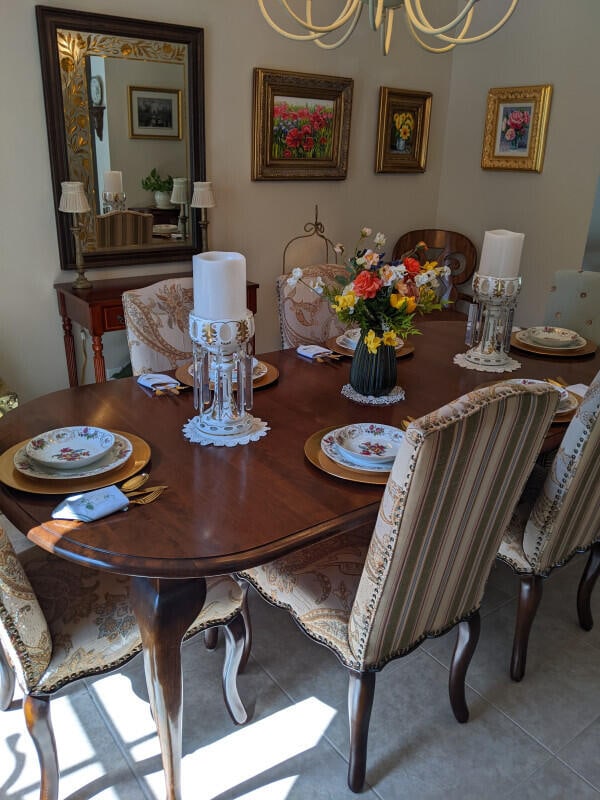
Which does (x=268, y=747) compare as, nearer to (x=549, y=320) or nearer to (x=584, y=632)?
(x=584, y=632)

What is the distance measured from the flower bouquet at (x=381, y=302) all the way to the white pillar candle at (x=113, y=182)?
67.6 inches

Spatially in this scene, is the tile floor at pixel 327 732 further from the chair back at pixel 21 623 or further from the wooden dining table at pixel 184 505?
the chair back at pixel 21 623

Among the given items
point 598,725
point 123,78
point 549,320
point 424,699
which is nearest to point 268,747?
point 424,699

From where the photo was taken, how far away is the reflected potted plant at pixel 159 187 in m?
3.21

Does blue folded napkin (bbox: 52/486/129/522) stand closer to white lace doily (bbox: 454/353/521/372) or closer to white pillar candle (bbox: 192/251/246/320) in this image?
white pillar candle (bbox: 192/251/246/320)

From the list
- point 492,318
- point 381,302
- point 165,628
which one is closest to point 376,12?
point 381,302

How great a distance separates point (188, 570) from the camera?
1152 millimetres

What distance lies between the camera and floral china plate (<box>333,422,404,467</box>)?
148 cm

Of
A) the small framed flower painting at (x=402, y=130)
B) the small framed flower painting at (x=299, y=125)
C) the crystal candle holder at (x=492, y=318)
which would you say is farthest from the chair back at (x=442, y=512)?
the small framed flower painting at (x=402, y=130)

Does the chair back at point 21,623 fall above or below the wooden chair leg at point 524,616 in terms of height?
above

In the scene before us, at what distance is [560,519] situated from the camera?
1.69 meters

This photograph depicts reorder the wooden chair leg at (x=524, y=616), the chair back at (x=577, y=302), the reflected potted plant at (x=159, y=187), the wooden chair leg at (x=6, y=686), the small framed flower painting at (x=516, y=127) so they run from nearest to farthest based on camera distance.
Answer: the wooden chair leg at (x=6, y=686)
the wooden chair leg at (x=524, y=616)
the chair back at (x=577, y=302)
the reflected potted plant at (x=159, y=187)
the small framed flower painting at (x=516, y=127)

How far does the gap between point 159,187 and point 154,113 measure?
1.15ft

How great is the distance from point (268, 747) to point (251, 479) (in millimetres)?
767
